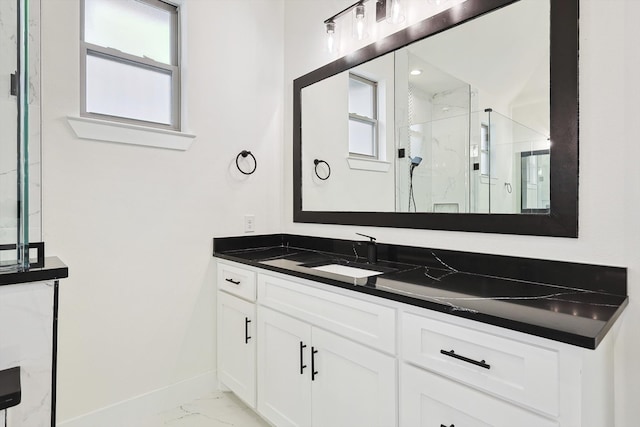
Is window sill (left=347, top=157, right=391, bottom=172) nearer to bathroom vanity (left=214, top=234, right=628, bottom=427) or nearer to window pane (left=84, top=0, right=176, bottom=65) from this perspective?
bathroom vanity (left=214, top=234, right=628, bottom=427)

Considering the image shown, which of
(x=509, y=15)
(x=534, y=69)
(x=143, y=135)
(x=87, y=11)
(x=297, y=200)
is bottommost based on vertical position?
(x=297, y=200)

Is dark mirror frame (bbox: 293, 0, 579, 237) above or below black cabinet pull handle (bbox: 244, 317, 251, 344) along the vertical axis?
above

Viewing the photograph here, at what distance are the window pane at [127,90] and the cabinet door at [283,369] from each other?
4.31 ft

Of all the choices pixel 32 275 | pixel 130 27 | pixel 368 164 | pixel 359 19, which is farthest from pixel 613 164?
pixel 130 27

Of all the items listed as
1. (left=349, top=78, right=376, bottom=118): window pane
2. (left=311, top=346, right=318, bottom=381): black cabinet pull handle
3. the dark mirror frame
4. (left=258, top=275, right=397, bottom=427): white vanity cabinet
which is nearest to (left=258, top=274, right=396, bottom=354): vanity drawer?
(left=258, top=275, right=397, bottom=427): white vanity cabinet

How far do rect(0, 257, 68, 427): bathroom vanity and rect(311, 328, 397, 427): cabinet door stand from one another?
95 cm

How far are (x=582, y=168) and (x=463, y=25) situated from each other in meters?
0.82

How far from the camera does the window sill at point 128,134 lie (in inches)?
70.5

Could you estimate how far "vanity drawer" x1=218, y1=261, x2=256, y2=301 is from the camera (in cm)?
197

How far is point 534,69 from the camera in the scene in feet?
4.59

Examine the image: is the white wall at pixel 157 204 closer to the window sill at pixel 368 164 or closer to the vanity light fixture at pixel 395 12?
the window sill at pixel 368 164

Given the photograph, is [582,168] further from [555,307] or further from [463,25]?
[463,25]

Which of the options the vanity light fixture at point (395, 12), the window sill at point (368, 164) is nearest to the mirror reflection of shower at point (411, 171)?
the window sill at point (368, 164)

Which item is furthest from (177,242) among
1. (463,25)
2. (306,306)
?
(463,25)
